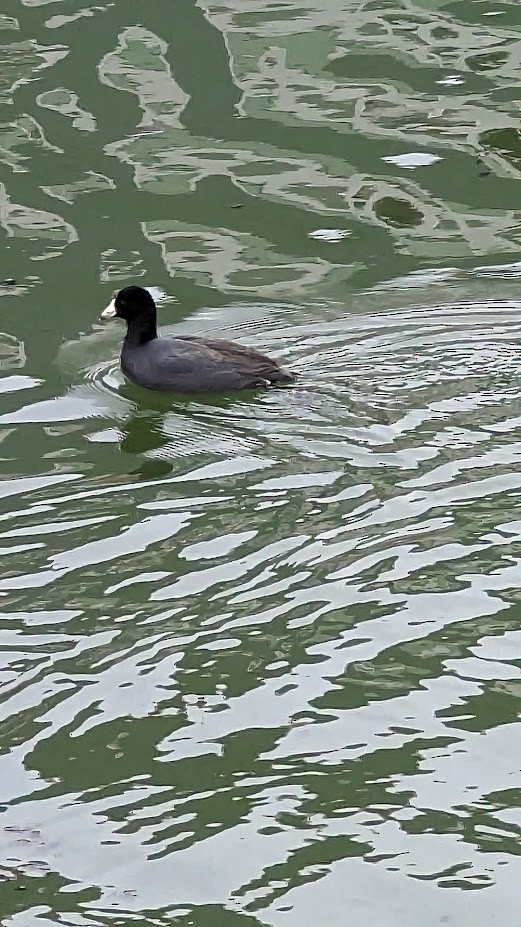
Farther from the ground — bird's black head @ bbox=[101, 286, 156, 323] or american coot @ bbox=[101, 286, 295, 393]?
bird's black head @ bbox=[101, 286, 156, 323]

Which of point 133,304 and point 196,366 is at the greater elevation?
point 133,304

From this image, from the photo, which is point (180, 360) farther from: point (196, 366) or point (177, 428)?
point (177, 428)

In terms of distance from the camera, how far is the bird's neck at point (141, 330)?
1016cm

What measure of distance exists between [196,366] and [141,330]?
56 centimetres

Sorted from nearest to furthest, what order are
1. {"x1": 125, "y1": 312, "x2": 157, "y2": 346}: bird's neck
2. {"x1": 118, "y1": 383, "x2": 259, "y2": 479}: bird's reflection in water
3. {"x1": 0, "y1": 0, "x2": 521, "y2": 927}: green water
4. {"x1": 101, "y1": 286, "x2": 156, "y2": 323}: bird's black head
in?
{"x1": 0, "y1": 0, "x2": 521, "y2": 927}: green water
{"x1": 118, "y1": 383, "x2": 259, "y2": 479}: bird's reflection in water
{"x1": 125, "y1": 312, "x2": 157, "y2": 346}: bird's neck
{"x1": 101, "y1": 286, "x2": 156, "y2": 323}: bird's black head

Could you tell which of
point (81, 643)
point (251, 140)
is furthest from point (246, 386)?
point (251, 140)

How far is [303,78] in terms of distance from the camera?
1534 centimetres

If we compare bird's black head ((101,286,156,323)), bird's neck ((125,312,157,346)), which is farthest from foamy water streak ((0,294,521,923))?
bird's black head ((101,286,156,323))

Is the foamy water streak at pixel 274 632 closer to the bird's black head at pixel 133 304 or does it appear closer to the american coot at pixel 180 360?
the american coot at pixel 180 360

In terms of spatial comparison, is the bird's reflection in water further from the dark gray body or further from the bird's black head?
the bird's black head

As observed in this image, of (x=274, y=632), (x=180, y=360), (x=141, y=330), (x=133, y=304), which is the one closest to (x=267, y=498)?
(x=274, y=632)

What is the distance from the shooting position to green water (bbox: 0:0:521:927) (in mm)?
5586

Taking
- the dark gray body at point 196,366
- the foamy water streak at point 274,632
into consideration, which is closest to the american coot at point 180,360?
→ the dark gray body at point 196,366

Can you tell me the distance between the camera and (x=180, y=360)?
9930 millimetres
